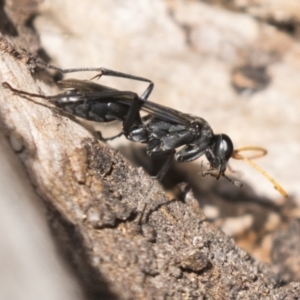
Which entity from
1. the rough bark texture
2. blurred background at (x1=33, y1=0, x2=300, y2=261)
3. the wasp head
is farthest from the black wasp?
the rough bark texture

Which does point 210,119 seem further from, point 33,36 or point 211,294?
point 211,294

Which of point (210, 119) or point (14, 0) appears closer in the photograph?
point (14, 0)

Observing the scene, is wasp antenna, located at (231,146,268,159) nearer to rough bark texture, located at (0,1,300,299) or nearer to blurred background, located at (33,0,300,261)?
blurred background, located at (33,0,300,261)

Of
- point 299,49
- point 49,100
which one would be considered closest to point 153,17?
point 299,49

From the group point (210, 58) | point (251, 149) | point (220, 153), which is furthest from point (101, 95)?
point (210, 58)

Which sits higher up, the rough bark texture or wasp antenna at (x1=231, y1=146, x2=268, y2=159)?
wasp antenna at (x1=231, y1=146, x2=268, y2=159)

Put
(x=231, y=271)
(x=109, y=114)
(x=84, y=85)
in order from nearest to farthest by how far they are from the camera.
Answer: (x=231, y=271), (x=84, y=85), (x=109, y=114)

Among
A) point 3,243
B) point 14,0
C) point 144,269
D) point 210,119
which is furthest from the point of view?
point 210,119

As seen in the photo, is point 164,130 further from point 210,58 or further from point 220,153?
point 210,58
